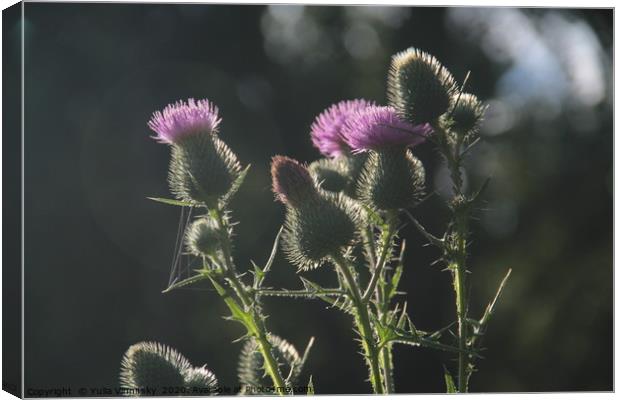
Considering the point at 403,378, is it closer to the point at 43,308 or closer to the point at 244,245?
the point at 244,245

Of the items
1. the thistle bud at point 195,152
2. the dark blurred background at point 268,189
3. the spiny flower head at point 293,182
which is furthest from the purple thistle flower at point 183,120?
the dark blurred background at point 268,189

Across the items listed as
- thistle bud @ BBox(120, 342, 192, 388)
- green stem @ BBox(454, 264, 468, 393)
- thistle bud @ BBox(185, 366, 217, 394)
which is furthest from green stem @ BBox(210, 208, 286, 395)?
green stem @ BBox(454, 264, 468, 393)

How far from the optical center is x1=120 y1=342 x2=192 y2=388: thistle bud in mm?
2572

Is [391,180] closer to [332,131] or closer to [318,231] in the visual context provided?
[318,231]

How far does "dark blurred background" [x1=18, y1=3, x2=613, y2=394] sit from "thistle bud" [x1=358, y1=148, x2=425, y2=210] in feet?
10.9

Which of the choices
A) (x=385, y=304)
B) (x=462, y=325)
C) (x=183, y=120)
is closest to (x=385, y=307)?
(x=385, y=304)

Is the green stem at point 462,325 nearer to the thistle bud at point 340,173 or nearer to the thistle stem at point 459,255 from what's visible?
the thistle stem at point 459,255

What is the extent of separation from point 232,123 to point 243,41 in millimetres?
798

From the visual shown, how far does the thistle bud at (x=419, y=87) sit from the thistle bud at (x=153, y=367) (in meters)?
1.14

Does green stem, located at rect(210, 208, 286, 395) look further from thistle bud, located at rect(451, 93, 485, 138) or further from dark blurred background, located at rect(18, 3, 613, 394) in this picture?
dark blurred background, located at rect(18, 3, 613, 394)

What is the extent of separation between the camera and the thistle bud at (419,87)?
2.74 m

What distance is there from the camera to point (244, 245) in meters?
7.83

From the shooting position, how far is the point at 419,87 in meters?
2.77

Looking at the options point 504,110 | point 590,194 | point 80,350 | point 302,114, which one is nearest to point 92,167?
point 80,350
